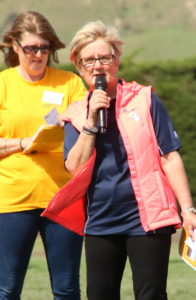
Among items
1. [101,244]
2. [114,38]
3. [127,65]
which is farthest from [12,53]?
[127,65]

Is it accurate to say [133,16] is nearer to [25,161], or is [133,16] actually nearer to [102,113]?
[25,161]

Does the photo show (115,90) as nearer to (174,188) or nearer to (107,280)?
(174,188)

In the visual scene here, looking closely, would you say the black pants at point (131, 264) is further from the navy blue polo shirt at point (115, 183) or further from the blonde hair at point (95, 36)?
the blonde hair at point (95, 36)

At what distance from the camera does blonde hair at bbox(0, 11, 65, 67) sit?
5.12 meters

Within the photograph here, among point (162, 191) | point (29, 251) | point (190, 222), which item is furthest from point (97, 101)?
point (29, 251)

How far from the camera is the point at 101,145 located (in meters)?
4.38

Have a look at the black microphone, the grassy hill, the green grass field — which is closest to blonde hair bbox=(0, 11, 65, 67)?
the black microphone

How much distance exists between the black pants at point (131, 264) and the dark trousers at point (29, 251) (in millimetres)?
757

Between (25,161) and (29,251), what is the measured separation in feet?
1.75

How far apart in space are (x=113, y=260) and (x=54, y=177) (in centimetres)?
94

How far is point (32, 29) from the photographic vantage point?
16.8 feet

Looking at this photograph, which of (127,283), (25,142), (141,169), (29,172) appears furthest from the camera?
(127,283)

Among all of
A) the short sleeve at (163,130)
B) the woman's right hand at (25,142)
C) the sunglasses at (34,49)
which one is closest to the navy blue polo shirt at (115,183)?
the short sleeve at (163,130)

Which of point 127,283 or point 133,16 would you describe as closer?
point 127,283
